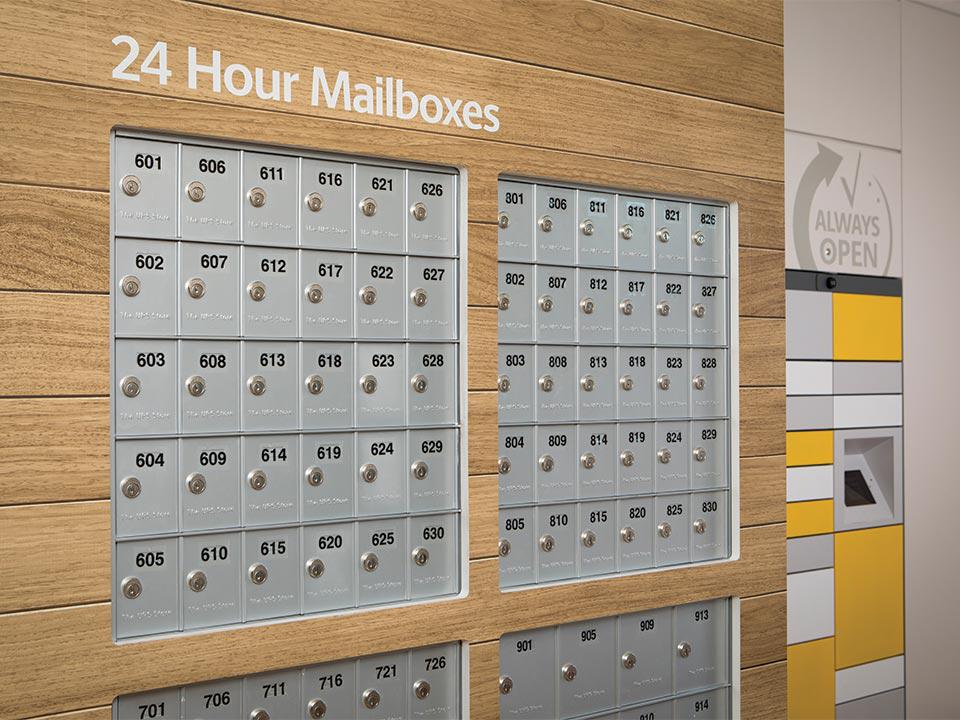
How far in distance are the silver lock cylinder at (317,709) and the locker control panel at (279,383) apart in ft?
0.59

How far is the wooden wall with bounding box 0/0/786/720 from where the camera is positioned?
1.66 m

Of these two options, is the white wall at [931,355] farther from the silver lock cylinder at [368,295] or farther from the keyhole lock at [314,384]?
the keyhole lock at [314,384]

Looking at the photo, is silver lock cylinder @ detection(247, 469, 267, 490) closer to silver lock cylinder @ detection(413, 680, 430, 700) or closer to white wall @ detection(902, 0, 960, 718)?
silver lock cylinder @ detection(413, 680, 430, 700)

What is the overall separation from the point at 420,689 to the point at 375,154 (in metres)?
1.12

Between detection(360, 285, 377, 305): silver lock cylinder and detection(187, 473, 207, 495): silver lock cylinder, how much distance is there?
481 millimetres

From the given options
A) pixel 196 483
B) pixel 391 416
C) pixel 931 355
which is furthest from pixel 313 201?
pixel 931 355

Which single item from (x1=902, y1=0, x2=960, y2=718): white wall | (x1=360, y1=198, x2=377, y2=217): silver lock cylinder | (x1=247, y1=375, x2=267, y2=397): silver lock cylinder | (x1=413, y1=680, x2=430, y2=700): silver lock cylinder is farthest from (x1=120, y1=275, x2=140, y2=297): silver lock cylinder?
(x1=902, y1=0, x2=960, y2=718): white wall

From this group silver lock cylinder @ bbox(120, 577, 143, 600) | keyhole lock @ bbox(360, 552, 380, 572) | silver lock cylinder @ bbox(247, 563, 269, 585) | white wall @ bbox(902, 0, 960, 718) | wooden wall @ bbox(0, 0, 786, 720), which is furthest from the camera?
white wall @ bbox(902, 0, 960, 718)

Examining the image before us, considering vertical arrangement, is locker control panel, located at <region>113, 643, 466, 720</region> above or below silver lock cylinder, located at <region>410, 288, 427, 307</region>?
below

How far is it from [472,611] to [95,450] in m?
0.85

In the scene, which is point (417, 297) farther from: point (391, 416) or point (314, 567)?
point (314, 567)

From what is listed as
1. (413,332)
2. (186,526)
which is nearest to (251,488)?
(186,526)

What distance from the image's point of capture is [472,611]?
82.2 inches

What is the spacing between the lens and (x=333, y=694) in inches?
77.5
